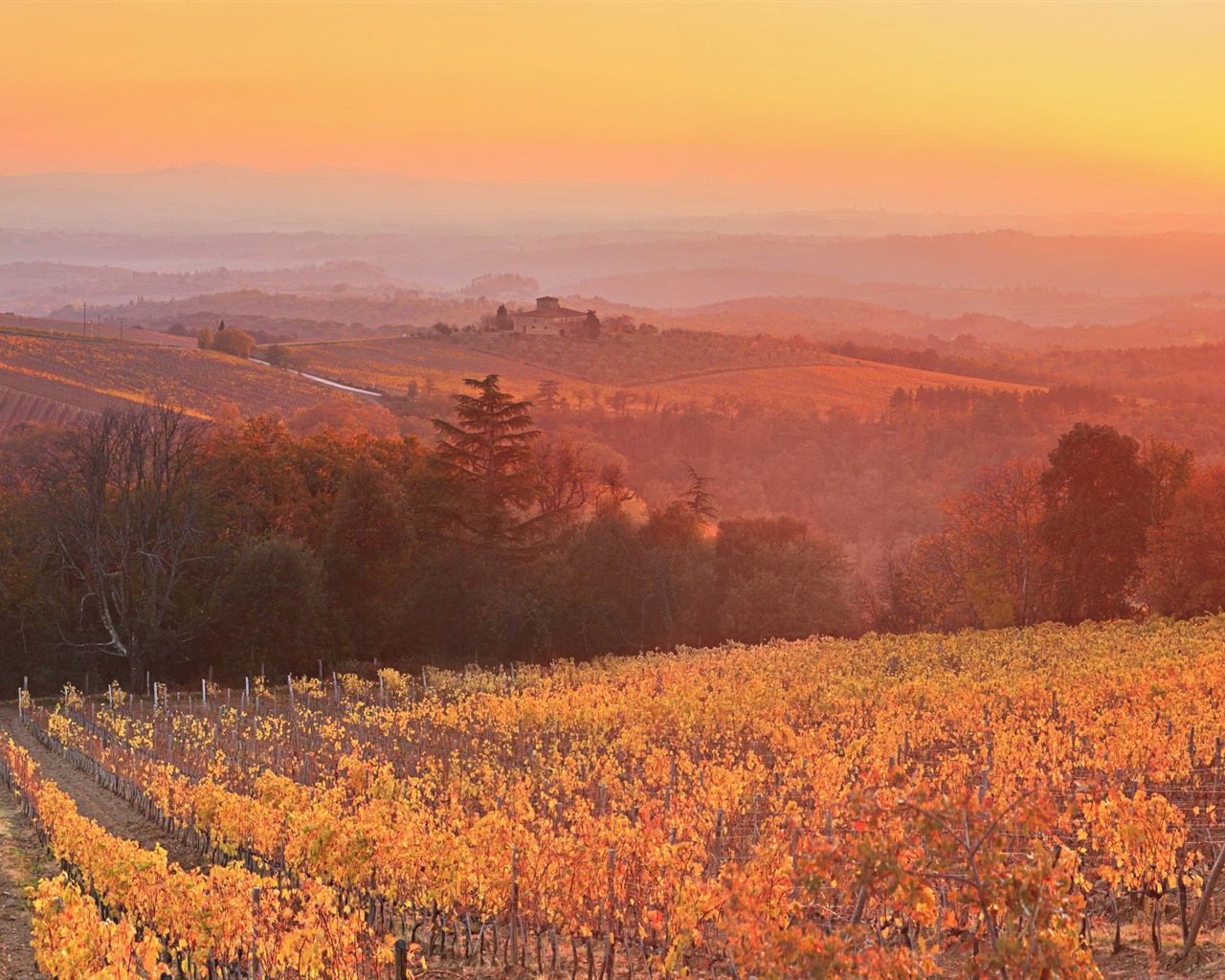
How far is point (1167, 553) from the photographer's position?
134ft

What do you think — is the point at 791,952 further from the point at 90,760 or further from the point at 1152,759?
the point at 90,760

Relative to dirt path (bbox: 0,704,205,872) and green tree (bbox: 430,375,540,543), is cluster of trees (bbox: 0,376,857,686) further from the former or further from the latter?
dirt path (bbox: 0,704,205,872)

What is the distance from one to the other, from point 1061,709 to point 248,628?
24.9 meters

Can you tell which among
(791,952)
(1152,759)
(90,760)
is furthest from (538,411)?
(791,952)

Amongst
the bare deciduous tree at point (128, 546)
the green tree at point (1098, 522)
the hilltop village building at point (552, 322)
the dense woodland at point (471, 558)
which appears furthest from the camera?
the hilltop village building at point (552, 322)

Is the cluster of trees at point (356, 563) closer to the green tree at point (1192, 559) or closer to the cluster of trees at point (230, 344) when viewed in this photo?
the green tree at point (1192, 559)

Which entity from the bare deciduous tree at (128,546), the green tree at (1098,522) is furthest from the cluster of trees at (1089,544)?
the bare deciduous tree at (128,546)

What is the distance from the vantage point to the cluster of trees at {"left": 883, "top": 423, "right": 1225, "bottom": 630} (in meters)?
40.7

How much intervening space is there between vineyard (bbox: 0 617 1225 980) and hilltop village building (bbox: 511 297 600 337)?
122809mm

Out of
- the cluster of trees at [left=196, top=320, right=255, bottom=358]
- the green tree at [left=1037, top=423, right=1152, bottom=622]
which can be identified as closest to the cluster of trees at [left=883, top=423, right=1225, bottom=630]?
the green tree at [left=1037, top=423, right=1152, bottom=622]

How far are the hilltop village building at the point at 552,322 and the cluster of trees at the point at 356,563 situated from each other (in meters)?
101

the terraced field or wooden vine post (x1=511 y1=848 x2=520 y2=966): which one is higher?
the terraced field

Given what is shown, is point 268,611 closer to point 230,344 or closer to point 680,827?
point 680,827

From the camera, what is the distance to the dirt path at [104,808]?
63.1ft
